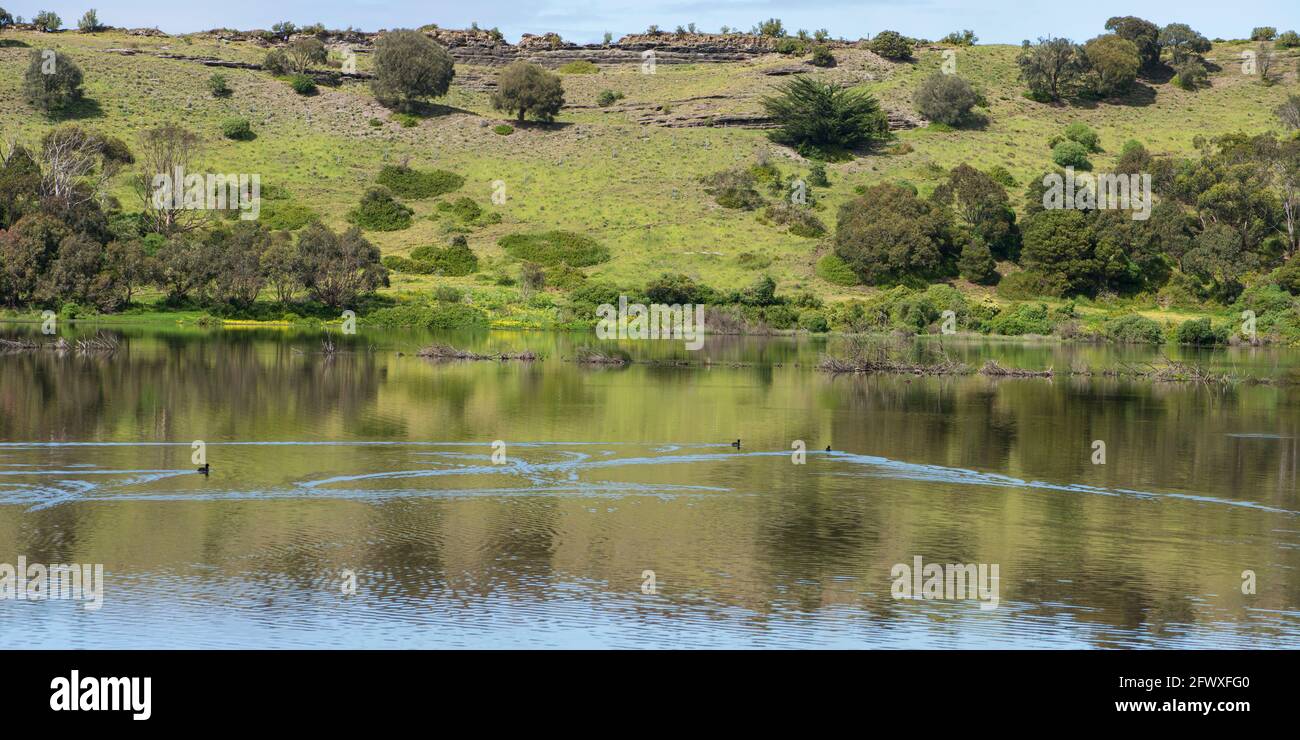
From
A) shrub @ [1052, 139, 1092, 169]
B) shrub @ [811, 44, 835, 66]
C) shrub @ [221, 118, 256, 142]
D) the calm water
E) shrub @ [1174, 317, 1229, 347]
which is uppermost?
shrub @ [811, 44, 835, 66]

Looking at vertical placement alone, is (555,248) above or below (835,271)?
above

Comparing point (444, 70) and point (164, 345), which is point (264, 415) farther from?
point (444, 70)

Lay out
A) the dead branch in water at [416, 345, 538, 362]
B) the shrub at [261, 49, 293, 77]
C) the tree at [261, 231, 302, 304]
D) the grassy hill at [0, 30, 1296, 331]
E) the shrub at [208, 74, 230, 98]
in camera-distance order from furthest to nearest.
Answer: the shrub at [261, 49, 293, 77] < the shrub at [208, 74, 230, 98] < the grassy hill at [0, 30, 1296, 331] < the tree at [261, 231, 302, 304] < the dead branch in water at [416, 345, 538, 362]

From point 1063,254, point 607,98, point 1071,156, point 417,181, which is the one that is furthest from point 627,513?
point 607,98

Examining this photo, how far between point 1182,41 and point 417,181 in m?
98.8

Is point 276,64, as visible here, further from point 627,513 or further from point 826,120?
point 627,513

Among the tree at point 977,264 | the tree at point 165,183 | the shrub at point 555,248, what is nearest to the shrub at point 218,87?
the tree at point 165,183

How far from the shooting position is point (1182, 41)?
159875 mm

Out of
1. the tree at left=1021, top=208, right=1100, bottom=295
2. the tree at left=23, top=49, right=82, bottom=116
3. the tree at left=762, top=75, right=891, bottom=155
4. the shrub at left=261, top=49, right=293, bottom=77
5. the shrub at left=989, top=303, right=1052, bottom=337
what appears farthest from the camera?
the shrub at left=261, top=49, right=293, bottom=77

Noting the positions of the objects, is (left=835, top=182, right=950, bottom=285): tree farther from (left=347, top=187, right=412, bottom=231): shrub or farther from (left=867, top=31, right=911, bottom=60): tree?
(left=867, top=31, right=911, bottom=60): tree

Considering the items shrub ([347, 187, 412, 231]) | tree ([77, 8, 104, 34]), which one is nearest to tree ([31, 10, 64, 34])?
tree ([77, 8, 104, 34])

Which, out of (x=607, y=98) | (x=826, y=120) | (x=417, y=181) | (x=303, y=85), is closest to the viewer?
(x=417, y=181)

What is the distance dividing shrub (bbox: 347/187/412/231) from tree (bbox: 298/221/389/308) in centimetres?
1992

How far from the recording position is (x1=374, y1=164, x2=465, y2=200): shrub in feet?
364
